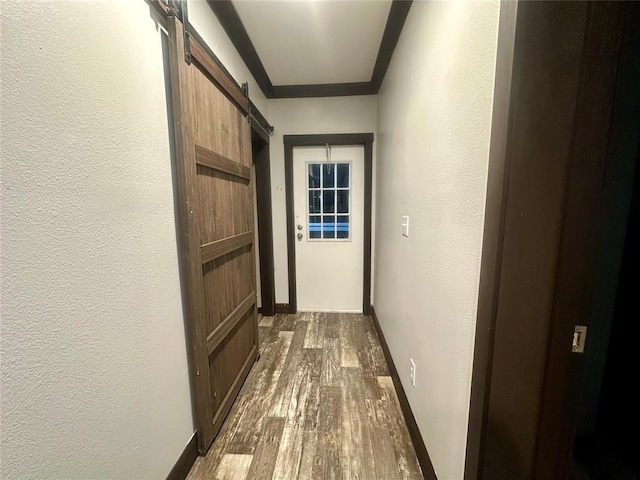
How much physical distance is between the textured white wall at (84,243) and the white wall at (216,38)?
41 centimetres

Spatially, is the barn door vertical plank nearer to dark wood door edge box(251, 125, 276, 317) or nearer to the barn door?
the barn door

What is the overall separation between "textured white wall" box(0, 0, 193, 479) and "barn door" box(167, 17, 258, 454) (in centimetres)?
8

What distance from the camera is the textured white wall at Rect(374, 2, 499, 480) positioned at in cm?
81

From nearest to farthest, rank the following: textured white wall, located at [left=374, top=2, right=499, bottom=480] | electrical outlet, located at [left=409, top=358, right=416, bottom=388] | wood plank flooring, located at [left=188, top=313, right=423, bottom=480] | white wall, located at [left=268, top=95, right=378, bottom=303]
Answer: textured white wall, located at [left=374, top=2, right=499, bottom=480], wood plank flooring, located at [left=188, top=313, right=423, bottom=480], electrical outlet, located at [left=409, top=358, right=416, bottom=388], white wall, located at [left=268, top=95, right=378, bottom=303]

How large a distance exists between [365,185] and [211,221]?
1882 millimetres

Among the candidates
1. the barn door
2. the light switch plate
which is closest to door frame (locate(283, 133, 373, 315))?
the barn door

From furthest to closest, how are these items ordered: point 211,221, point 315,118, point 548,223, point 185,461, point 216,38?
point 315,118 < point 216,38 < point 211,221 < point 185,461 < point 548,223

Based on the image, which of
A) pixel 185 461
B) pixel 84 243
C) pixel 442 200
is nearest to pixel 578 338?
pixel 442 200

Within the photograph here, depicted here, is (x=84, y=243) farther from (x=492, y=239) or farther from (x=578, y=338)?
(x=578, y=338)

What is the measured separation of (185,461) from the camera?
121 centimetres

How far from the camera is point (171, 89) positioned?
1079 mm

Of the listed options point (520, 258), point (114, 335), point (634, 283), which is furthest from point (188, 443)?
point (634, 283)

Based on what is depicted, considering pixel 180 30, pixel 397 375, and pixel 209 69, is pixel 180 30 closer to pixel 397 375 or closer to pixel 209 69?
pixel 209 69

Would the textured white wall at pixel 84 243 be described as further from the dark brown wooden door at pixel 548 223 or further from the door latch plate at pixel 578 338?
the door latch plate at pixel 578 338
